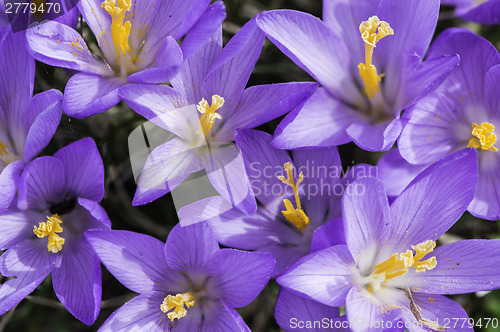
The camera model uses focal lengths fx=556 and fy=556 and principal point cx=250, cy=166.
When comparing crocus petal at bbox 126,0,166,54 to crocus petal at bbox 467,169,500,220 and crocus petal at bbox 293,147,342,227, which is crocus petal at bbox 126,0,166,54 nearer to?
crocus petal at bbox 293,147,342,227

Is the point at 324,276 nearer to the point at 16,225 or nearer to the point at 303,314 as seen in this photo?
the point at 303,314

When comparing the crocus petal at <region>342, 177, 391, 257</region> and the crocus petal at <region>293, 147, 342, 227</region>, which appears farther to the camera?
the crocus petal at <region>293, 147, 342, 227</region>

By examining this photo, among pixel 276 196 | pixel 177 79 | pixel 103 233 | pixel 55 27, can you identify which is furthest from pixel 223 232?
pixel 55 27

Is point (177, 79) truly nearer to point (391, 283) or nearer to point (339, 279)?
point (339, 279)

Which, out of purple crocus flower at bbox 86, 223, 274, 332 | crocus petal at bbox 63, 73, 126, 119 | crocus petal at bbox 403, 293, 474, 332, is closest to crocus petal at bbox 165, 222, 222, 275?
purple crocus flower at bbox 86, 223, 274, 332

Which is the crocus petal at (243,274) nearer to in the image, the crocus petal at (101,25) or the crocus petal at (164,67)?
the crocus petal at (164,67)
